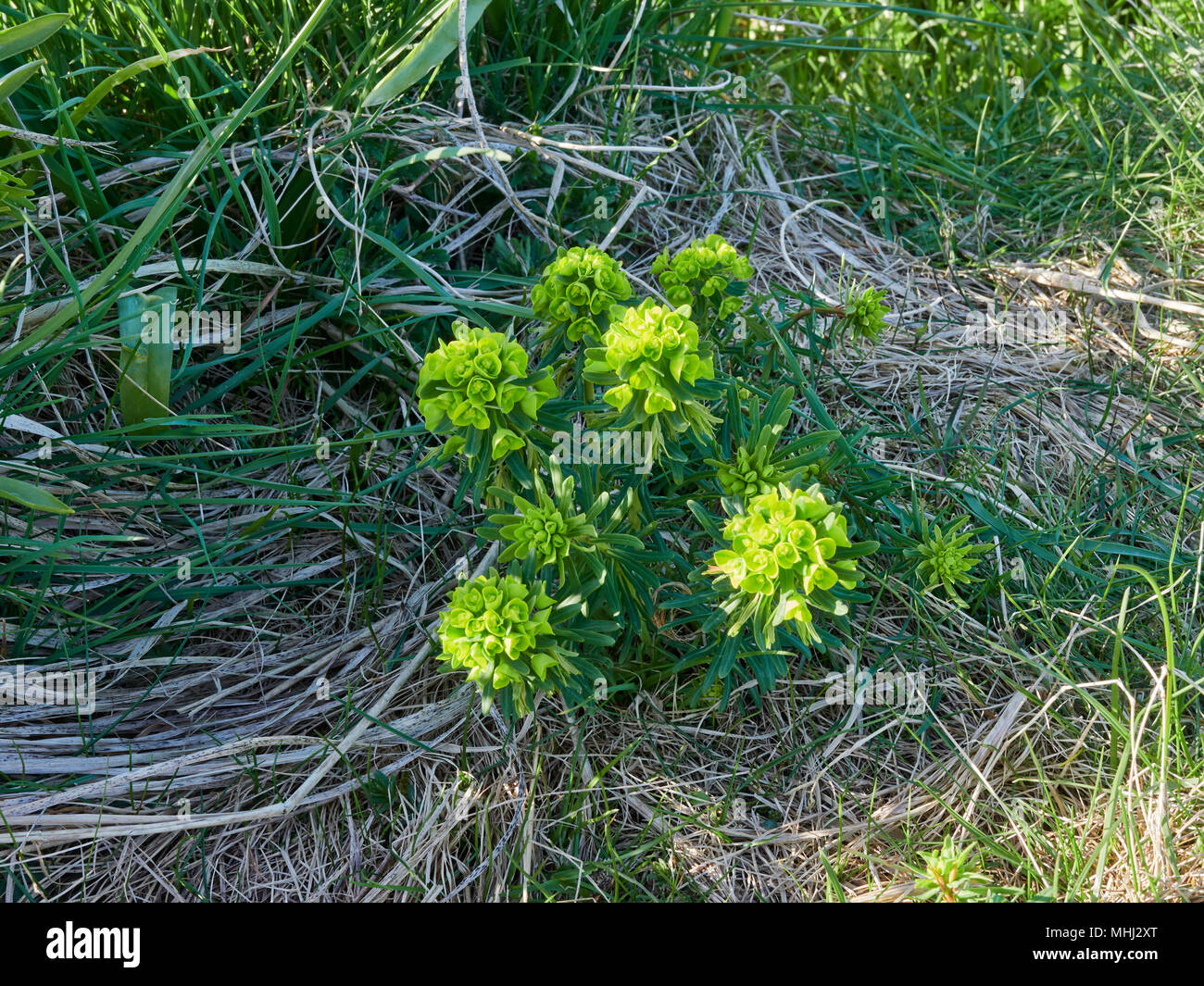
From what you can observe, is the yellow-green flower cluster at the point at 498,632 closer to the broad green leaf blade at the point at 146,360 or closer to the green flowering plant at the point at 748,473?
the green flowering plant at the point at 748,473

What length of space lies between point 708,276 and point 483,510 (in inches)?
25.5

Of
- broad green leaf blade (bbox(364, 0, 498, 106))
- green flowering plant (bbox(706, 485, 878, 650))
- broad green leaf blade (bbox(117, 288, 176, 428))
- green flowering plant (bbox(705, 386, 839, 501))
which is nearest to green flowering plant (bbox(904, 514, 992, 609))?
green flowering plant (bbox(705, 386, 839, 501))

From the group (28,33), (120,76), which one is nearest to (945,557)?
(120,76)

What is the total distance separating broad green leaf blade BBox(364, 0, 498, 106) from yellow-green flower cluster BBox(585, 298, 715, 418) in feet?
2.98

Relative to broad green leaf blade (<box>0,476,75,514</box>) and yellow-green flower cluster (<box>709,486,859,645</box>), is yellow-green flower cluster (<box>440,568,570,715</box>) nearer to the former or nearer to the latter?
yellow-green flower cluster (<box>709,486,859,645</box>)

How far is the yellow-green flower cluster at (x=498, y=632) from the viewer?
1429 mm

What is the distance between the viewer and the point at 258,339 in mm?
2141

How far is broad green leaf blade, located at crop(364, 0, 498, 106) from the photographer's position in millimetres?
2031

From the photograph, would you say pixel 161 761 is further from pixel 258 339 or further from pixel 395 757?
pixel 258 339

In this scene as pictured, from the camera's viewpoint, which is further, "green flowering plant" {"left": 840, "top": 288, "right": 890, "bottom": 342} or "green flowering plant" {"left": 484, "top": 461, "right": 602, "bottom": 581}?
"green flowering plant" {"left": 840, "top": 288, "right": 890, "bottom": 342}

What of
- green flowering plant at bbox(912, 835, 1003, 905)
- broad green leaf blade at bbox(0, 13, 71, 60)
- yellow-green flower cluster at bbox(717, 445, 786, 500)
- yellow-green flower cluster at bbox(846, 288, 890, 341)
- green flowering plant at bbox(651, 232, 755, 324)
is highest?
broad green leaf blade at bbox(0, 13, 71, 60)

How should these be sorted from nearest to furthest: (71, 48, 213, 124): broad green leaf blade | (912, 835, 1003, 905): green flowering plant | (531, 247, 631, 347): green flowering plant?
(912, 835, 1003, 905): green flowering plant
(531, 247, 631, 347): green flowering plant
(71, 48, 213, 124): broad green leaf blade

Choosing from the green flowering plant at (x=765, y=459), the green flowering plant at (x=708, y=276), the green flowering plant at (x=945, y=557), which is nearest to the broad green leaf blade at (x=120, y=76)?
the green flowering plant at (x=708, y=276)

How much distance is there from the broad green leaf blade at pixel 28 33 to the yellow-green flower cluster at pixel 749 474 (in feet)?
4.75
